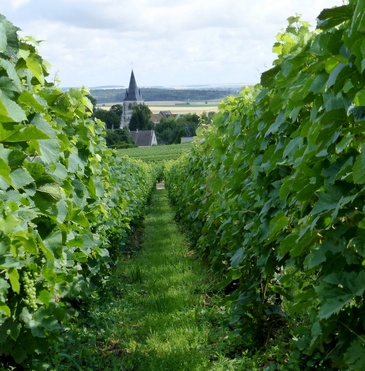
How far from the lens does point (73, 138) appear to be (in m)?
4.36

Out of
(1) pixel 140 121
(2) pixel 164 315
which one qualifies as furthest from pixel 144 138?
(2) pixel 164 315

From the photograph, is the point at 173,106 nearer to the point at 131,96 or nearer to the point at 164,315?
the point at 131,96

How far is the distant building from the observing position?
4107 inches

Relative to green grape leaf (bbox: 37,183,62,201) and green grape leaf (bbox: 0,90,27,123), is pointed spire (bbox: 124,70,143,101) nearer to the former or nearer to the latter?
green grape leaf (bbox: 37,183,62,201)

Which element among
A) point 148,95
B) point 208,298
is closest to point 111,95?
point 148,95

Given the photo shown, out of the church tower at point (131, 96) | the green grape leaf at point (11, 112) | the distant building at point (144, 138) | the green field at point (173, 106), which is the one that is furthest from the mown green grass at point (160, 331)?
the green field at point (173, 106)

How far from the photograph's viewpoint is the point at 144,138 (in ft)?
344

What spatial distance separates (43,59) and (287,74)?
1649mm

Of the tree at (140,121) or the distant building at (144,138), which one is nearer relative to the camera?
the distant building at (144,138)

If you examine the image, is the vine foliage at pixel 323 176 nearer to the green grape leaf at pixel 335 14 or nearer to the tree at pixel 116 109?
the green grape leaf at pixel 335 14

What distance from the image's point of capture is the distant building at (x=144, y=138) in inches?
4107

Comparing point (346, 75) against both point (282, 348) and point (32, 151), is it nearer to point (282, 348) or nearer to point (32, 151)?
point (32, 151)

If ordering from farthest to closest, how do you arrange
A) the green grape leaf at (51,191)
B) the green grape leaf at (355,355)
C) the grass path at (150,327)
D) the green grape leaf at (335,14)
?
the grass path at (150,327) < the green grape leaf at (51,191) < the green grape leaf at (355,355) < the green grape leaf at (335,14)

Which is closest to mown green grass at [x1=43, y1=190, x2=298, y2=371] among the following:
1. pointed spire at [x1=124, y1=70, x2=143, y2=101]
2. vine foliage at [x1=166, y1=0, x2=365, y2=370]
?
vine foliage at [x1=166, y1=0, x2=365, y2=370]
